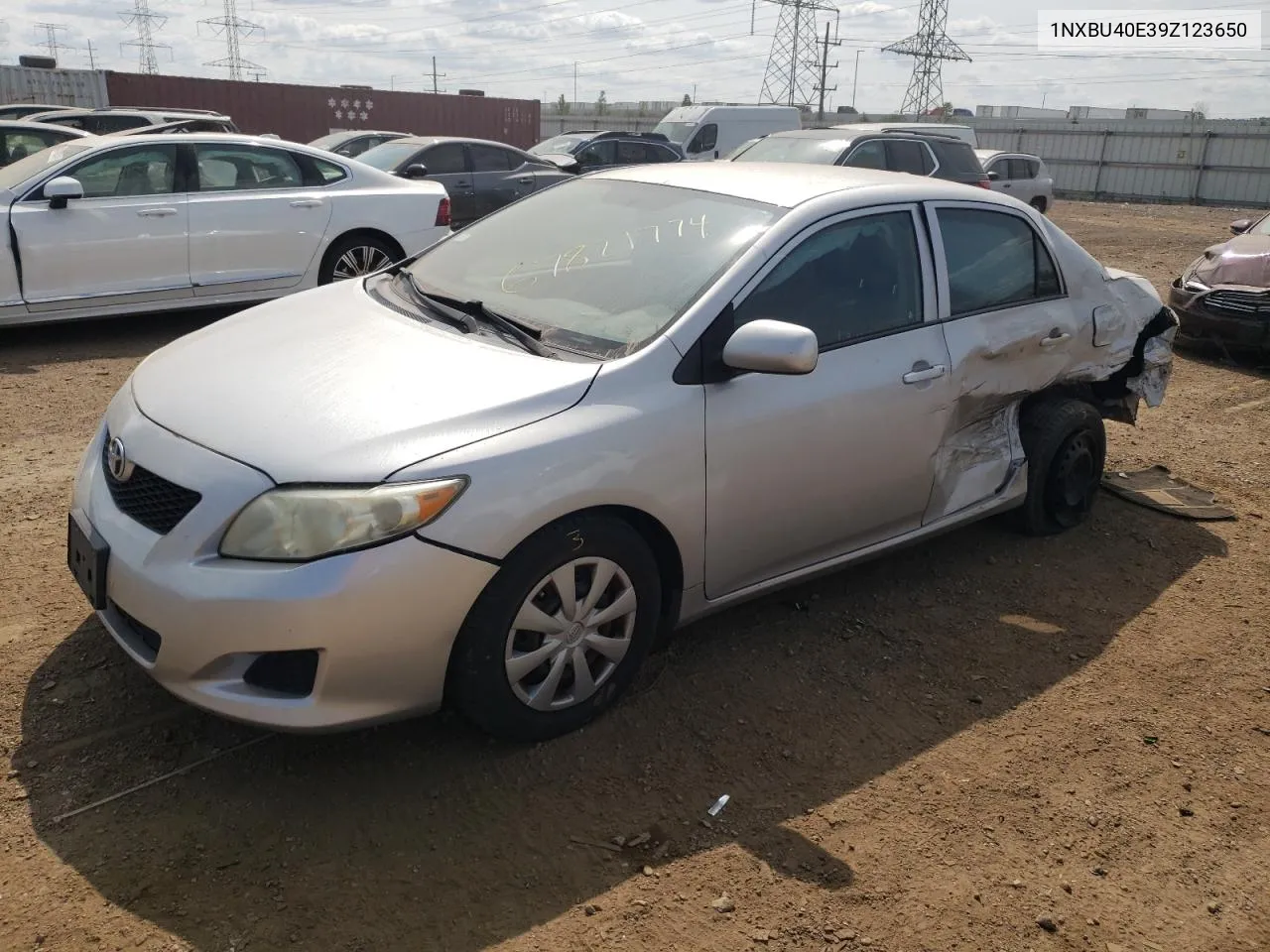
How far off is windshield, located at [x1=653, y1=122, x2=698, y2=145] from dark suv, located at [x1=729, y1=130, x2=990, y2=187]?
655cm

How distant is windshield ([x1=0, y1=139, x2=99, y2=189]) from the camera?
708 cm

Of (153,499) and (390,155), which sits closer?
(153,499)

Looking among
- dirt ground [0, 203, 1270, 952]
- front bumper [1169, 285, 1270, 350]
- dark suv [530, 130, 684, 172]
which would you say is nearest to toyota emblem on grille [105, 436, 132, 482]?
dirt ground [0, 203, 1270, 952]

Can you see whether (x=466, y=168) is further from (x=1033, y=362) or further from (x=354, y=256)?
(x=1033, y=362)

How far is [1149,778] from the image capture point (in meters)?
3.13

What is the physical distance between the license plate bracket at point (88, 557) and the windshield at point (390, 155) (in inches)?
380

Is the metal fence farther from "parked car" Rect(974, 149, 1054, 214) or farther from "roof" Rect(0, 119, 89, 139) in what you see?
"roof" Rect(0, 119, 89, 139)

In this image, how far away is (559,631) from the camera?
→ 9.55 feet

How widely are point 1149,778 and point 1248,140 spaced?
30942 millimetres

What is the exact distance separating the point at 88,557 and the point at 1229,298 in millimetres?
8627

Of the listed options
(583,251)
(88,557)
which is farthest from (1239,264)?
(88,557)

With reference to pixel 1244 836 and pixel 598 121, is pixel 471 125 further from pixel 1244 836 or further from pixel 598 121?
pixel 1244 836

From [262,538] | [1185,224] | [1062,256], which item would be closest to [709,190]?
[1062,256]

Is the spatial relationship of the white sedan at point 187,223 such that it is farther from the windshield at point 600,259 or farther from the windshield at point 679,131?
the windshield at point 679,131
